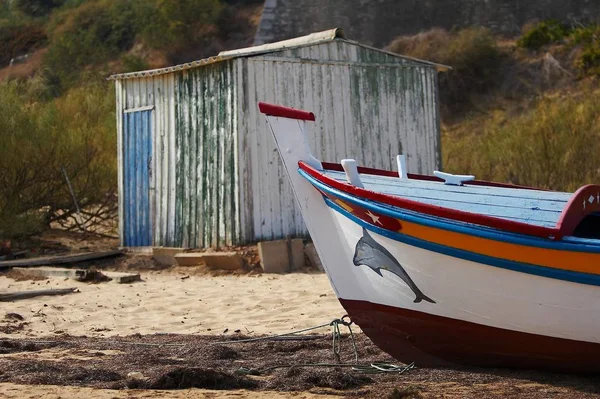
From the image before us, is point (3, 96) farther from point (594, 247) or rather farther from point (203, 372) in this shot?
point (594, 247)

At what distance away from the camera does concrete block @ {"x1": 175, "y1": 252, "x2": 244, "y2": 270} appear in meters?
12.5

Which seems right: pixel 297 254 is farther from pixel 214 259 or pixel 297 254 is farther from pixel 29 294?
pixel 29 294

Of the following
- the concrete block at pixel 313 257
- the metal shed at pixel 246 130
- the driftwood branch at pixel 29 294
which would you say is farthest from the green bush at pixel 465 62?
the driftwood branch at pixel 29 294

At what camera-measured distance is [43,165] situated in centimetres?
1594

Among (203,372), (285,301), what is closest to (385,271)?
(203,372)

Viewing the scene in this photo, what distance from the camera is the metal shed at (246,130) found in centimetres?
1287

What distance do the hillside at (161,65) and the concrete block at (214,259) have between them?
3482mm

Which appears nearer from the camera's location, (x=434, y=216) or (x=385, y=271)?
(x=434, y=216)

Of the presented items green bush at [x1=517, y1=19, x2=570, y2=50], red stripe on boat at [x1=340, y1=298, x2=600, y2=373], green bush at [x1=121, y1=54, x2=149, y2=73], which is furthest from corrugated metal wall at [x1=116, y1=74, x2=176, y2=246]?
green bush at [x1=121, y1=54, x2=149, y2=73]

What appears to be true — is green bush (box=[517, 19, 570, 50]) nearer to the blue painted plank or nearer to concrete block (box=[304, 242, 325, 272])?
concrete block (box=[304, 242, 325, 272])

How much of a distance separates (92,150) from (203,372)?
11.7 meters

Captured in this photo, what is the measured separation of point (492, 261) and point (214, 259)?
7.46 meters

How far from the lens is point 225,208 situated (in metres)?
13.0

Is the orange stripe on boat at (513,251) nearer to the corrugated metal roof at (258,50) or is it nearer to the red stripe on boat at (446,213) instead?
the red stripe on boat at (446,213)
